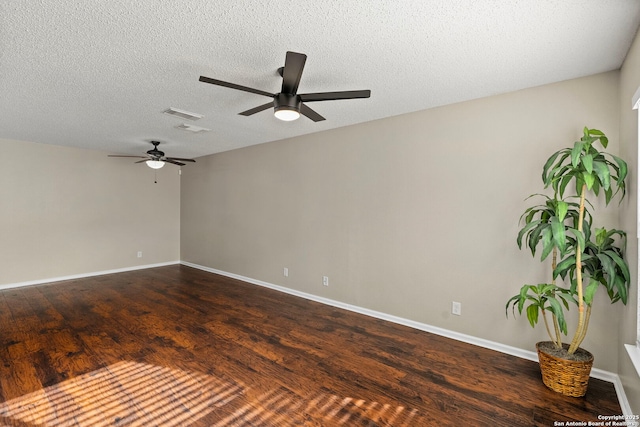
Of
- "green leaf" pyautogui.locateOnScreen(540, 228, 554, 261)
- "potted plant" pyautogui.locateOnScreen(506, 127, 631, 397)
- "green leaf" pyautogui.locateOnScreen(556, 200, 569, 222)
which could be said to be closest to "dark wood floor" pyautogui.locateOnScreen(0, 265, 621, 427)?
"potted plant" pyautogui.locateOnScreen(506, 127, 631, 397)

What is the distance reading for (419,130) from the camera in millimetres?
3553

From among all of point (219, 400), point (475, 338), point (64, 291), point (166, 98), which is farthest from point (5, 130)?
point (475, 338)

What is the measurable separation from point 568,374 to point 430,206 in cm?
184

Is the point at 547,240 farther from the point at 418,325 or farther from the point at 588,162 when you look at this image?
the point at 418,325

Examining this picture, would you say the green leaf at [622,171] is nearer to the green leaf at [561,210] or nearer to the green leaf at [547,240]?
the green leaf at [561,210]

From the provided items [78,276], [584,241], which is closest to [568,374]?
[584,241]

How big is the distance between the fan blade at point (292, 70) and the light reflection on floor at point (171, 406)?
2298 mm

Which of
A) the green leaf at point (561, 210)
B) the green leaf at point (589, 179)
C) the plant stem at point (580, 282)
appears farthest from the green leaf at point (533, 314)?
the green leaf at point (589, 179)

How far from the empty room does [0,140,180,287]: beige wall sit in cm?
8

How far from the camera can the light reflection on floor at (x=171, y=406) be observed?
2.00 m

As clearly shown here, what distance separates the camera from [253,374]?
255cm

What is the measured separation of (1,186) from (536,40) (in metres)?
7.39

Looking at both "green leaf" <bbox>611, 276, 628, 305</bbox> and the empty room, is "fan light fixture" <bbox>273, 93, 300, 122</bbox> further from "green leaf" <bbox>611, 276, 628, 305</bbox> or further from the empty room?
"green leaf" <bbox>611, 276, 628, 305</bbox>

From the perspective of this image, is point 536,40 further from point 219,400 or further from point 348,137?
point 219,400
